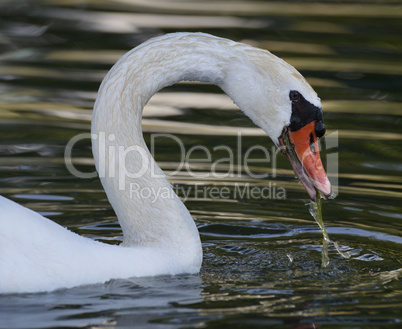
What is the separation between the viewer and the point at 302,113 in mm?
6754

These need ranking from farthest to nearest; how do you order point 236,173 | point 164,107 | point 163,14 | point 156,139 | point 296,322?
point 163,14 < point 164,107 < point 156,139 < point 236,173 < point 296,322

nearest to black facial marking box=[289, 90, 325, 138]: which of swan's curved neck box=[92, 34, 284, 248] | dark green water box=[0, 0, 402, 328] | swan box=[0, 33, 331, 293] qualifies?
swan box=[0, 33, 331, 293]

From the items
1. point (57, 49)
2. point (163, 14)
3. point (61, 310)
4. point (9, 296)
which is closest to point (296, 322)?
point (61, 310)

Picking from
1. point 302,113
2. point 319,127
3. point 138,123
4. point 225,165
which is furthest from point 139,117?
point 225,165

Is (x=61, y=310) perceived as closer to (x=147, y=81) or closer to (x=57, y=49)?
(x=147, y=81)

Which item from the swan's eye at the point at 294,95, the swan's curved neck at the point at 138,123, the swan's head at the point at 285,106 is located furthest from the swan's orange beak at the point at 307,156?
the swan's curved neck at the point at 138,123

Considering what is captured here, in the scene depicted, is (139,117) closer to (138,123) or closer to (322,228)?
(138,123)

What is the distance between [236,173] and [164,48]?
298 centimetres

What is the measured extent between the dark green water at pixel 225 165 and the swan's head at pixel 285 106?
0.75 meters

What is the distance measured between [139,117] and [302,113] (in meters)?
1.17

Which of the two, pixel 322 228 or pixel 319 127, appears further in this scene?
pixel 322 228

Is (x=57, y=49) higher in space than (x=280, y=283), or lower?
higher

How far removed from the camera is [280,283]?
6602 mm

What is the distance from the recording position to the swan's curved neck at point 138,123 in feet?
22.5
